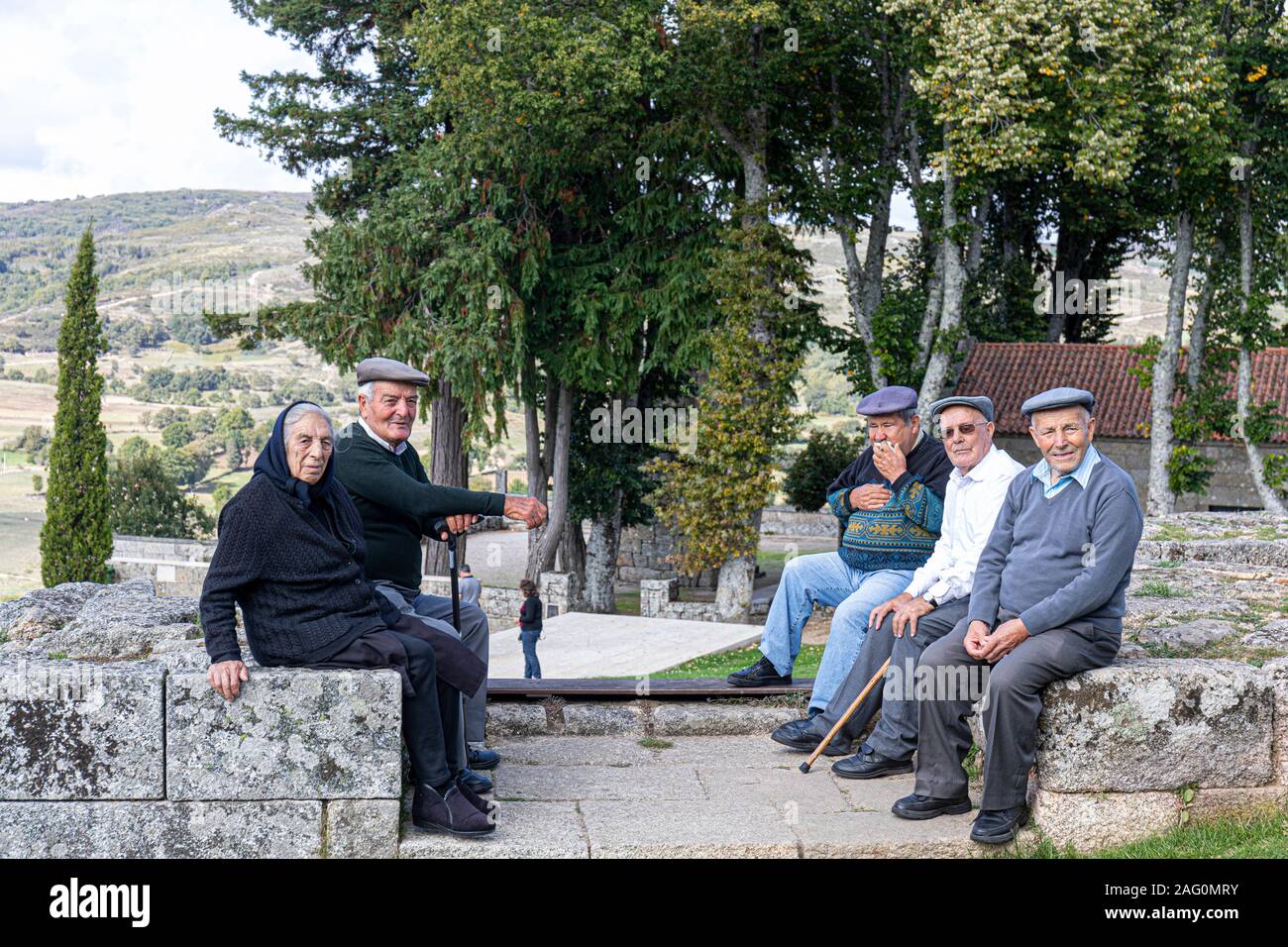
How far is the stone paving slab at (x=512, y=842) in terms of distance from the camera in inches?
175

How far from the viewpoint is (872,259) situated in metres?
24.5

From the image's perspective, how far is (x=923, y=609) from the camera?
560 cm

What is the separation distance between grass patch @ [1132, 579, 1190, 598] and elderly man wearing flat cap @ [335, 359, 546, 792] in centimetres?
404

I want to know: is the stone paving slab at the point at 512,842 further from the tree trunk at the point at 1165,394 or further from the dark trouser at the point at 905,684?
the tree trunk at the point at 1165,394

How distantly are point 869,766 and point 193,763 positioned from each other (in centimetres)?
285

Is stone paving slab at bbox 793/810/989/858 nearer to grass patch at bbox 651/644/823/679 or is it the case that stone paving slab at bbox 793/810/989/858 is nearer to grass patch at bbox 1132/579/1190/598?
grass patch at bbox 1132/579/1190/598

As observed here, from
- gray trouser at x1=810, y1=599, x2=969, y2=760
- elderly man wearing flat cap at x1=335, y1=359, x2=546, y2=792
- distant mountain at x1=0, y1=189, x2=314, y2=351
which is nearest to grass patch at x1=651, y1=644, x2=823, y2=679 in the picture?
gray trouser at x1=810, y1=599, x2=969, y2=760

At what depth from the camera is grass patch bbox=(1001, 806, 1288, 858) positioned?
4.54 meters

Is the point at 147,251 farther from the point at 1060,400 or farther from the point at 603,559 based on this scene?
the point at 1060,400

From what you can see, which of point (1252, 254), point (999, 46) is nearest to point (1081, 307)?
point (1252, 254)

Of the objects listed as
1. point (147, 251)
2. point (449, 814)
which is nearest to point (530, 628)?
point (449, 814)

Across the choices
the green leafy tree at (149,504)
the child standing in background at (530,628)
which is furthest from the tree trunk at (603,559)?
the green leafy tree at (149,504)

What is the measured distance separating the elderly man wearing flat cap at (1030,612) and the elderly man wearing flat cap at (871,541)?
790 millimetres

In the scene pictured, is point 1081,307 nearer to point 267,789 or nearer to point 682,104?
point 682,104
